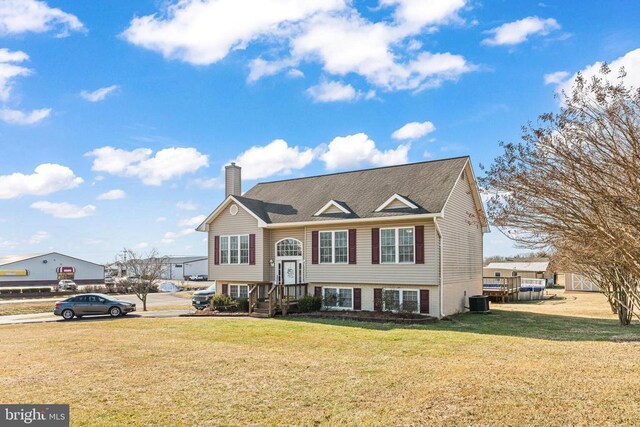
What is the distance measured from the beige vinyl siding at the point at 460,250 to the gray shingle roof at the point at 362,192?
0.84m

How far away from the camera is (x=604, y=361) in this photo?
1108cm

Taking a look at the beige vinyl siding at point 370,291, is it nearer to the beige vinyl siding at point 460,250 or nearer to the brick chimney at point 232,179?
the beige vinyl siding at point 460,250

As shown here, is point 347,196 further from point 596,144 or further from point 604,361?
point 596,144

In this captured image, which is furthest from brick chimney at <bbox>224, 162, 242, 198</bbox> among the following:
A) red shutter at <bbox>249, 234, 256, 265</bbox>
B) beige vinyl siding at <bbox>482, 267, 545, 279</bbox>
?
beige vinyl siding at <bbox>482, 267, 545, 279</bbox>

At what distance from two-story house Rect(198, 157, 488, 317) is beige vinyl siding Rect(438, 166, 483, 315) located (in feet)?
0.16

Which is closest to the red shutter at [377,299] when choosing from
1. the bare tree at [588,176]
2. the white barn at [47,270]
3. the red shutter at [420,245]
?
the red shutter at [420,245]

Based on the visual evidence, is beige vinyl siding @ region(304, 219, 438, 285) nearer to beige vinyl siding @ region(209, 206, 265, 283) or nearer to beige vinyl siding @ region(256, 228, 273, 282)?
beige vinyl siding @ region(256, 228, 273, 282)

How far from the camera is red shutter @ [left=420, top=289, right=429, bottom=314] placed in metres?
20.1

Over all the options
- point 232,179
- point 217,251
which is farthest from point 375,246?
point 232,179

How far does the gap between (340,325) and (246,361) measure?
7.32 meters

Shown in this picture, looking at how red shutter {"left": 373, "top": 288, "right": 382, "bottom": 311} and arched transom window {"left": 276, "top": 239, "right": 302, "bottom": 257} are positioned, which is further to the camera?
arched transom window {"left": 276, "top": 239, "right": 302, "bottom": 257}

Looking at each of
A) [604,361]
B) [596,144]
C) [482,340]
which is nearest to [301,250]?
[482,340]

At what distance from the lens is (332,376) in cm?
983

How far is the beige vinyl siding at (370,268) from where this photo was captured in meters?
19.9
